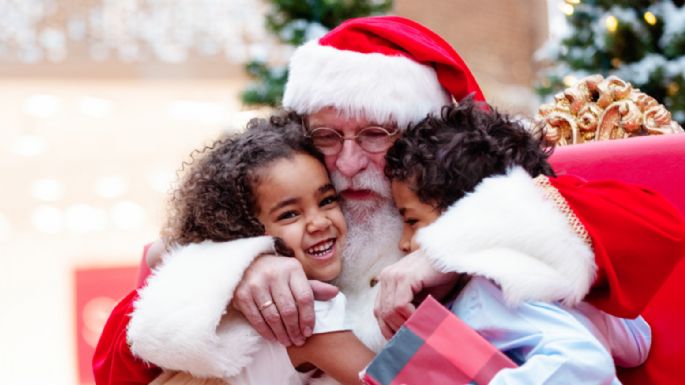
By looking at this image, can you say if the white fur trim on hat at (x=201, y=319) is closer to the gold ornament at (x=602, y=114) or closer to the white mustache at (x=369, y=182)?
the white mustache at (x=369, y=182)

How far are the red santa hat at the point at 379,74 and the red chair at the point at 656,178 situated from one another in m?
0.23

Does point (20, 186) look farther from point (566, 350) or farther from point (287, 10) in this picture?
point (566, 350)

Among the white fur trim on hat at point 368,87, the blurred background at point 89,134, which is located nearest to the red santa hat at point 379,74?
the white fur trim on hat at point 368,87

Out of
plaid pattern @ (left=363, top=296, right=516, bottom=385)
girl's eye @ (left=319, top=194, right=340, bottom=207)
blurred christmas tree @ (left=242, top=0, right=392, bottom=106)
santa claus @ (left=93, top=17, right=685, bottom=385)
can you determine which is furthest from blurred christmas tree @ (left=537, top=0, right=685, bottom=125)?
plaid pattern @ (left=363, top=296, right=516, bottom=385)

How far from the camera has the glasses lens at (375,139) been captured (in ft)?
5.08

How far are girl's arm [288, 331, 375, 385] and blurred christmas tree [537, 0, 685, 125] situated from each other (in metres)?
2.60

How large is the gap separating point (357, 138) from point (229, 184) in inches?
10.2

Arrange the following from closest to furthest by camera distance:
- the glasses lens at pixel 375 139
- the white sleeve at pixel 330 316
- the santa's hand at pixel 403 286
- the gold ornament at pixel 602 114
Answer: the santa's hand at pixel 403 286
the white sleeve at pixel 330 316
the glasses lens at pixel 375 139
the gold ornament at pixel 602 114

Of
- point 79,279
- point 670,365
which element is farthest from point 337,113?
point 79,279

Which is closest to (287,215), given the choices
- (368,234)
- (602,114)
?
(368,234)

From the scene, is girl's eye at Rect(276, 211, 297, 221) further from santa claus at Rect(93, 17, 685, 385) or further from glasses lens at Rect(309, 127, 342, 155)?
glasses lens at Rect(309, 127, 342, 155)

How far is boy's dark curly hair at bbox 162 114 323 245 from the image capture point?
144cm

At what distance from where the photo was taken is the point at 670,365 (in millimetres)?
1351

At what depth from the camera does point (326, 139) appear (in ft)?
5.13
